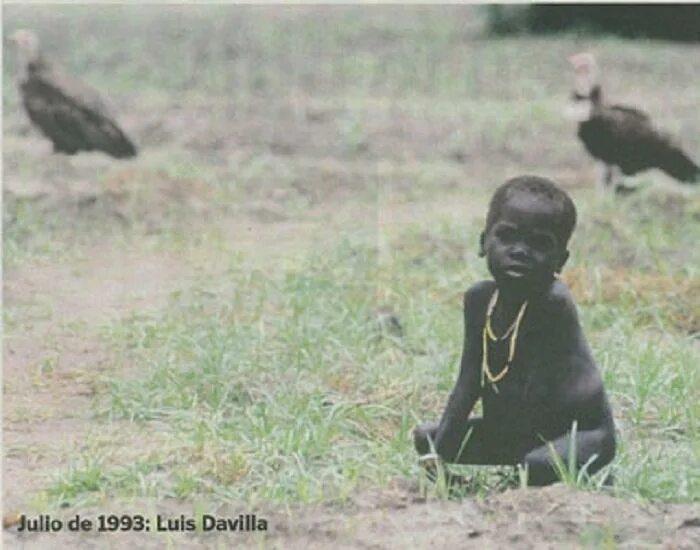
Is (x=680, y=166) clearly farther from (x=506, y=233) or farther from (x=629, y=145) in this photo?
(x=506, y=233)

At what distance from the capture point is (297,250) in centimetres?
817

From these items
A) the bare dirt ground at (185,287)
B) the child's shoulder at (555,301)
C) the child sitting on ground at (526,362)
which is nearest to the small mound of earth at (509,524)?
the bare dirt ground at (185,287)

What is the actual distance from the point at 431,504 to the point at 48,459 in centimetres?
129

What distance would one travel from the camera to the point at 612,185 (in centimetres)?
952

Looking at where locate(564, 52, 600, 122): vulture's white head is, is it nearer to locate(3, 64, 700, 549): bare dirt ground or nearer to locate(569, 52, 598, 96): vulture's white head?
locate(569, 52, 598, 96): vulture's white head

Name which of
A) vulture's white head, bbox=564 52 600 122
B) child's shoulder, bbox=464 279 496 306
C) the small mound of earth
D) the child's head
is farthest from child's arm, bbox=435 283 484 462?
vulture's white head, bbox=564 52 600 122

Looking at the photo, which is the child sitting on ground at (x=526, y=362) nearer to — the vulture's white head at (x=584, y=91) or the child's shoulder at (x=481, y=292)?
the child's shoulder at (x=481, y=292)

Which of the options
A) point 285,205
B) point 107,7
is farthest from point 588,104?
point 107,7

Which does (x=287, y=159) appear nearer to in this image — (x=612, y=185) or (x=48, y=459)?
(x=612, y=185)

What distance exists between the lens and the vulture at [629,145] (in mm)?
9477

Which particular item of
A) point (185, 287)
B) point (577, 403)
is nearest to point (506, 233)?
point (577, 403)

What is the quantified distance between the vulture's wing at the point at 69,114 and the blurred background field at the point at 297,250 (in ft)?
0.64

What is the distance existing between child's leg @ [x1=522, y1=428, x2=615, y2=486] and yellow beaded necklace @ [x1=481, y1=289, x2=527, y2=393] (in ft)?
0.71

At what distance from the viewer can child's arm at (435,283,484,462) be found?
4523 millimetres
